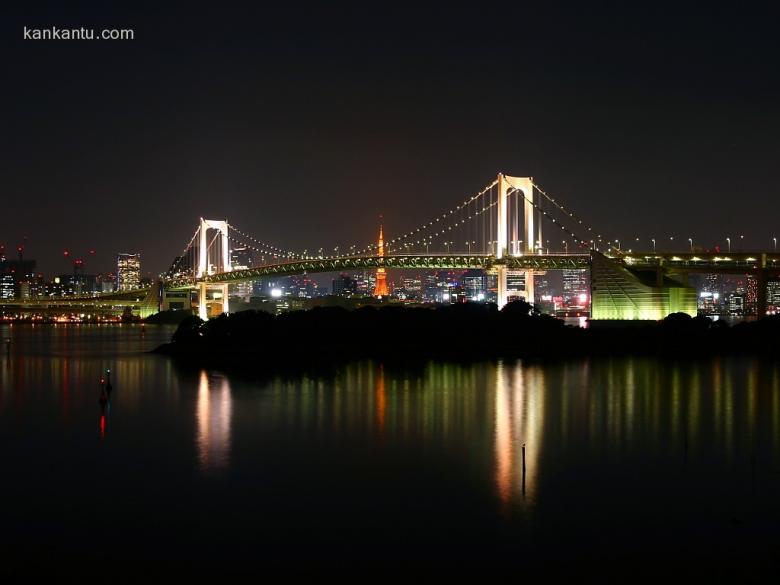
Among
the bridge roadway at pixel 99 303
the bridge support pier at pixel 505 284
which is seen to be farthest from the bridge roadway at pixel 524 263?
the bridge roadway at pixel 99 303

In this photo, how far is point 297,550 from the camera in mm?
8508

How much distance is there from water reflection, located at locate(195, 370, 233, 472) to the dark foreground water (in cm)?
6

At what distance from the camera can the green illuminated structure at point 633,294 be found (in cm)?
3547

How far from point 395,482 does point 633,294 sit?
26267mm

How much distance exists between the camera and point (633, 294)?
35812 mm

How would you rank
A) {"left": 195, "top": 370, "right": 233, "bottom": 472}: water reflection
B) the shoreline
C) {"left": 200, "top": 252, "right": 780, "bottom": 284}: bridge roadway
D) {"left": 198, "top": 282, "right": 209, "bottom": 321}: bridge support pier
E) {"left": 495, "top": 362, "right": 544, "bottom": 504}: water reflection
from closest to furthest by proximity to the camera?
{"left": 495, "top": 362, "right": 544, "bottom": 504}: water reflection → {"left": 195, "top": 370, "right": 233, "bottom": 472}: water reflection → the shoreline → {"left": 200, "top": 252, "right": 780, "bottom": 284}: bridge roadway → {"left": 198, "top": 282, "right": 209, "bottom": 321}: bridge support pier

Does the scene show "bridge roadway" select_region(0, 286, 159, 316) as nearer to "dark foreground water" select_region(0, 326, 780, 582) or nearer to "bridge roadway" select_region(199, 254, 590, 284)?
"bridge roadway" select_region(199, 254, 590, 284)

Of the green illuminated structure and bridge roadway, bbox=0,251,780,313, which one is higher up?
bridge roadway, bbox=0,251,780,313

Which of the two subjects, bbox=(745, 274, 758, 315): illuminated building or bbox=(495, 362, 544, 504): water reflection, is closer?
bbox=(495, 362, 544, 504): water reflection

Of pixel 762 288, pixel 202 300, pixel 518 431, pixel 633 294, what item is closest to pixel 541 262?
pixel 633 294

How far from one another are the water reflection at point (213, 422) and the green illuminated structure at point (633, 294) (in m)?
17.7

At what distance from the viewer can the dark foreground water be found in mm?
8266

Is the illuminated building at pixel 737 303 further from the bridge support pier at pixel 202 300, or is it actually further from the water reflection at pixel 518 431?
the water reflection at pixel 518 431

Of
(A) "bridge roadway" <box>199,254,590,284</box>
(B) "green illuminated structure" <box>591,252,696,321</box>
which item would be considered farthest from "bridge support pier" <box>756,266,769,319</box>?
(A) "bridge roadway" <box>199,254,590,284</box>
